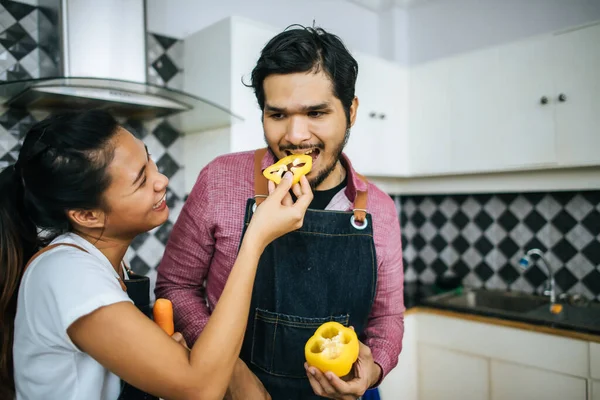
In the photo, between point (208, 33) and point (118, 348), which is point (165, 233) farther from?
point (118, 348)

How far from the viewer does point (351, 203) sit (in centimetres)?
138

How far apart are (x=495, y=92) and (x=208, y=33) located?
4.86 ft

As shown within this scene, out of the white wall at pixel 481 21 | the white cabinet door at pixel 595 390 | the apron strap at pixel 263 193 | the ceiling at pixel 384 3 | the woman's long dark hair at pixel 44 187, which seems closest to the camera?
the woman's long dark hair at pixel 44 187

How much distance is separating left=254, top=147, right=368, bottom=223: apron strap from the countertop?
130cm

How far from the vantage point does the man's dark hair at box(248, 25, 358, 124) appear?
1.19 meters

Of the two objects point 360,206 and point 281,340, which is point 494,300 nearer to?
point 360,206

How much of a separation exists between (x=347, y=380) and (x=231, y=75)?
135 centimetres

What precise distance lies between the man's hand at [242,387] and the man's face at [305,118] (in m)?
0.52

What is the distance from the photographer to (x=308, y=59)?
3.92 ft

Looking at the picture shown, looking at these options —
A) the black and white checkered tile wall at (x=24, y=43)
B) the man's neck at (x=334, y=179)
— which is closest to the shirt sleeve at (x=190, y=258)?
the man's neck at (x=334, y=179)

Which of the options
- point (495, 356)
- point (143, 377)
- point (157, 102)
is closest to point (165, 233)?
point (157, 102)

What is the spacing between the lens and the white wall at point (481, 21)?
99.7 inches

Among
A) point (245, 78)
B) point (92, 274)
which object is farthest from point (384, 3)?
point (92, 274)

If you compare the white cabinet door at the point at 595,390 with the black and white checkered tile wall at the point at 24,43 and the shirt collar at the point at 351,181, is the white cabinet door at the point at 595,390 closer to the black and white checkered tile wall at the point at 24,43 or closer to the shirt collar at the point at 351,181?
the shirt collar at the point at 351,181
